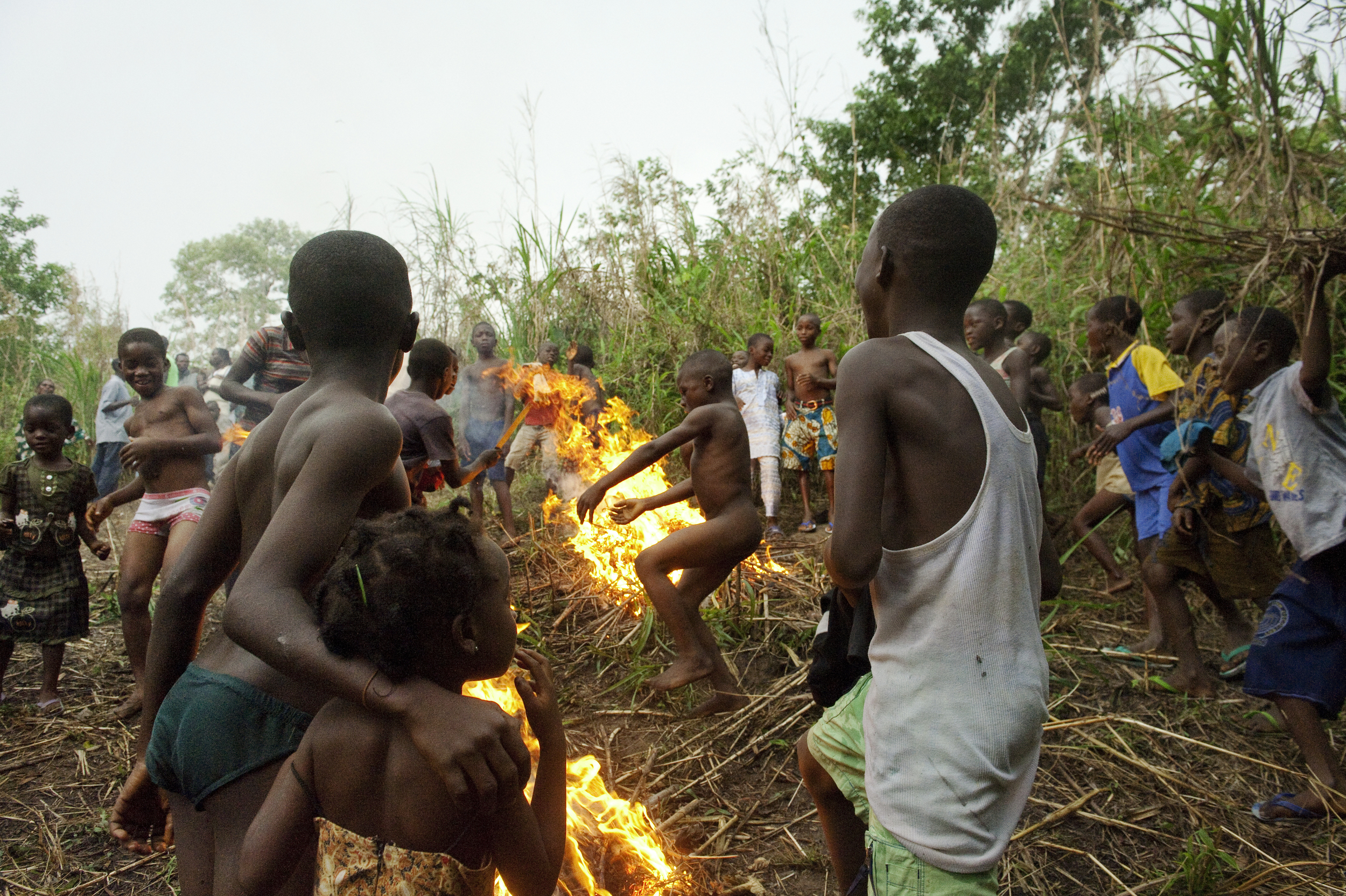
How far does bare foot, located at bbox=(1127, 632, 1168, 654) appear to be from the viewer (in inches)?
170

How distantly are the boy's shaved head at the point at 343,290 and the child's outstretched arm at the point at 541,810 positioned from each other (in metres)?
0.77

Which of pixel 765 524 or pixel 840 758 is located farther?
pixel 765 524

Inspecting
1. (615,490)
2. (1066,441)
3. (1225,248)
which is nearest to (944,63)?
(1066,441)

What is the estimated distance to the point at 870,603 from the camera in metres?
1.75

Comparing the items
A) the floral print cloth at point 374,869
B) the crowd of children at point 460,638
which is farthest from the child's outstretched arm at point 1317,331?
the floral print cloth at point 374,869

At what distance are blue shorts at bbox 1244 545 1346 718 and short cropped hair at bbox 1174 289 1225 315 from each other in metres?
1.34

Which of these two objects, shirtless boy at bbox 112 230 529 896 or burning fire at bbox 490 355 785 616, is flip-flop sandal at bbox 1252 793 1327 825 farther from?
shirtless boy at bbox 112 230 529 896

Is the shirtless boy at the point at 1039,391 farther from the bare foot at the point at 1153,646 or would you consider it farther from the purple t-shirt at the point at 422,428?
the purple t-shirt at the point at 422,428

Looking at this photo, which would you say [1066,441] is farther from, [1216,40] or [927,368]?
[927,368]

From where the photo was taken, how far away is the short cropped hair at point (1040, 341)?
557cm

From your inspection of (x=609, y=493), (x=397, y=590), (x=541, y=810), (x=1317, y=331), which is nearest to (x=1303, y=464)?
(x=1317, y=331)

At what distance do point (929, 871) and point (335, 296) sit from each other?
1676mm

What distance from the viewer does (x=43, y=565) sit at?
161 inches

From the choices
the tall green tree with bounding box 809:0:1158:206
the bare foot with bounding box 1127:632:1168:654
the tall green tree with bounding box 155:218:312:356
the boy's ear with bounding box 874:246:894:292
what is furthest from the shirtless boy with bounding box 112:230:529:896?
the tall green tree with bounding box 155:218:312:356
